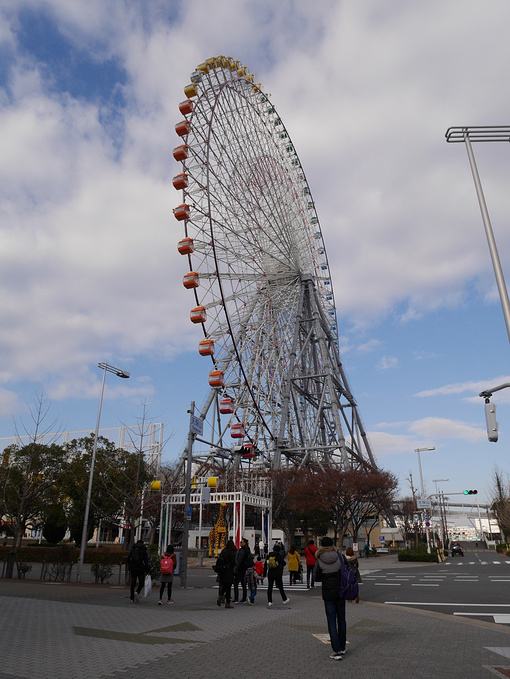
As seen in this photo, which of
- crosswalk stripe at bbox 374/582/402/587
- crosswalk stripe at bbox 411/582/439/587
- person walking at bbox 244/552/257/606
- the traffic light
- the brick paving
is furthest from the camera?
crosswalk stripe at bbox 374/582/402/587

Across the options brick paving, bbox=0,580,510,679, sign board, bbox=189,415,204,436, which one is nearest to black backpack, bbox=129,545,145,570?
brick paving, bbox=0,580,510,679

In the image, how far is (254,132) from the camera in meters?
40.2

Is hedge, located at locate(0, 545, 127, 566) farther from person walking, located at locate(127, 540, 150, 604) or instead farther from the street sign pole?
person walking, located at locate(127, 540, 150, 604)

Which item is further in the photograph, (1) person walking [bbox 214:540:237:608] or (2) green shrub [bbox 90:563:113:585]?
(2) green shrub [bbox 90:563:113:585]

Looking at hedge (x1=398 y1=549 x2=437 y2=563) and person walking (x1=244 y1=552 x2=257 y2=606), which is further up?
hedge (x1=398 y1=549 x2=437 y2=563)

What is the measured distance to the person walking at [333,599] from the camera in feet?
28.1

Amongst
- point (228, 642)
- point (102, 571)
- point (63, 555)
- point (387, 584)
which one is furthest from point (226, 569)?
point (63, 555)

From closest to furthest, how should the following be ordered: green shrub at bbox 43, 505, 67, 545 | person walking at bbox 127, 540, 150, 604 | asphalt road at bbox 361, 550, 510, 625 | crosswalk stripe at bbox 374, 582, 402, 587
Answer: asphalt road at bbox 361, 550, 510, 625 → person walking at bbox 127, 540, 150, 604 → crosswalk stripe at bbox 374, 582, 402, 587 → green shrub at bbox 43, 505, 67, 545

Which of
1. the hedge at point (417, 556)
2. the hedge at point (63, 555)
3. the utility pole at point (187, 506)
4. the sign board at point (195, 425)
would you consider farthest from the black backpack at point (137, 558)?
the hedge at point (417, 556)

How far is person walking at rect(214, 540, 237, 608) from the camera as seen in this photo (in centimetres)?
1552

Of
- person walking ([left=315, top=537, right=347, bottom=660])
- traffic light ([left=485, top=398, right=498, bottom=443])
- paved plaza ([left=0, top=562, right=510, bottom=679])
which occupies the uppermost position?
traffic light ([left=485, top=398, right=498, bottom=443])

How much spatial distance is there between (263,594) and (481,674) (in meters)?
14.2

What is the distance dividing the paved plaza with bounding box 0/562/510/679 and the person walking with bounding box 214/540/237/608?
490mm

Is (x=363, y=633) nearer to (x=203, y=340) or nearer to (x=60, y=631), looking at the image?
(x=60, y=631)
